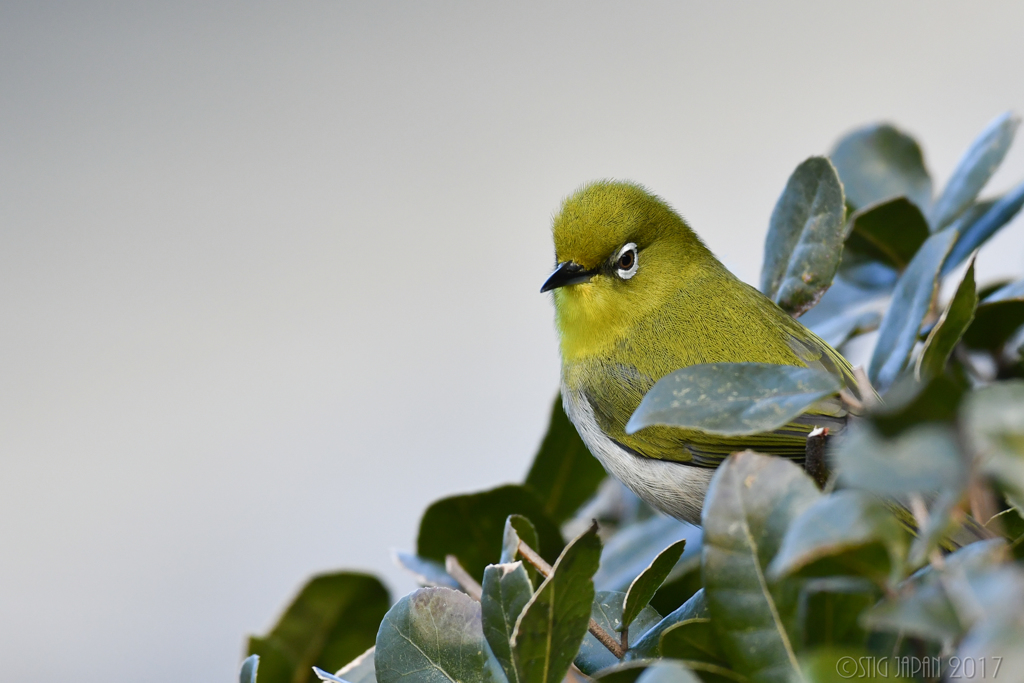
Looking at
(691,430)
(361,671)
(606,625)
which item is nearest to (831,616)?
(606,625)

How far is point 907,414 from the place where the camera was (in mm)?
420

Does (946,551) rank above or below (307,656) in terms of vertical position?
below

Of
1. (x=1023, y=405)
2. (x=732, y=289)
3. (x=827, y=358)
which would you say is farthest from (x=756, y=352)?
(x=1023, y=405)

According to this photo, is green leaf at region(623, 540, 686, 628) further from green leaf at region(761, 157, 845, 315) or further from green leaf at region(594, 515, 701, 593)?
green leaf at region(761, 157, 845, 315)

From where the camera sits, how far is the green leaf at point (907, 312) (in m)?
0.95

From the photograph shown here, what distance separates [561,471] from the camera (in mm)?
1320

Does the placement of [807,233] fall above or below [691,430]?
above

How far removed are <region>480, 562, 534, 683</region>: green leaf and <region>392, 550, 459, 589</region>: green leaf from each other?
1.34 ft

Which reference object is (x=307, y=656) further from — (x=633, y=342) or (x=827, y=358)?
(x=827, y=358)

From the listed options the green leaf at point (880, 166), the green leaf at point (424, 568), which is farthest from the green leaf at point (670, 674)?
the green leaf at point (880, 166)

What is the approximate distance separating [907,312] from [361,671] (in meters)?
0.72

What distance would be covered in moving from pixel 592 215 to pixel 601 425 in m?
0.37

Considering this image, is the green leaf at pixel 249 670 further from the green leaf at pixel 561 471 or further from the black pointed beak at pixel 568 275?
the black pointed beak at pixel 568 275

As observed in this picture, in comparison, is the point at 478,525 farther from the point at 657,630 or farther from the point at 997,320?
the point at 997,320
